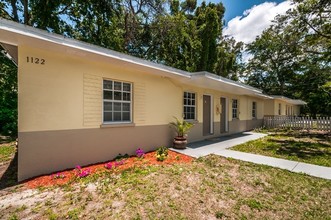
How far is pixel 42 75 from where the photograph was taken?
4430 mm

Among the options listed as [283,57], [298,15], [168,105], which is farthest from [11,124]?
[283,57]

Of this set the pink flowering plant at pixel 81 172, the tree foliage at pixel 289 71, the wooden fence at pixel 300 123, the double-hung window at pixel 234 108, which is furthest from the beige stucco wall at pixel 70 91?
the tree foliage at pixel 289 71

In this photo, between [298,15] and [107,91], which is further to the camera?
[298,15]

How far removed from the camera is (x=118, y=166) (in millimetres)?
5223

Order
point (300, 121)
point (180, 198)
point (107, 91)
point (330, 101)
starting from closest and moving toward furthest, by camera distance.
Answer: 1. point (180, 198)
2. point (107, 91)
3. point (300, 121)
4. point (330, 101)

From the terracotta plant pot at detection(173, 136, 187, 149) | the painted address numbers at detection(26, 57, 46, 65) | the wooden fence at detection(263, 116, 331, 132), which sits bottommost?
the terracotta plant pot at detection(173, 136, 187, 149)

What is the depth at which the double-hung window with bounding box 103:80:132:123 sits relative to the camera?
19.2 ft

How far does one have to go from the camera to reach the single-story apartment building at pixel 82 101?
419 cm

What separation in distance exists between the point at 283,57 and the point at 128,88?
29.7 metres

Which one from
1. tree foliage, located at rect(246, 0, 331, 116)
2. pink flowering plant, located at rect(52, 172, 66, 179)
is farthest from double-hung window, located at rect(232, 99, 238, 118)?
tree foliage, located at rect(246, 0, 331, 116)

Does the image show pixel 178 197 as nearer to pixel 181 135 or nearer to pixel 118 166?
pixel 118 166

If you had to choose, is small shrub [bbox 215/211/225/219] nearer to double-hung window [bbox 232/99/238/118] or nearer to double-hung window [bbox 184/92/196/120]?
double-hung window [bbox 184/92/196/120]

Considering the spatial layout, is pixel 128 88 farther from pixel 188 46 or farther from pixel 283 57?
pixel 283 57

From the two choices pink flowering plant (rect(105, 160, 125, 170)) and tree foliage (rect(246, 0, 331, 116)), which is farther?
tree foliage (rect(246, 0, 331, 116))
